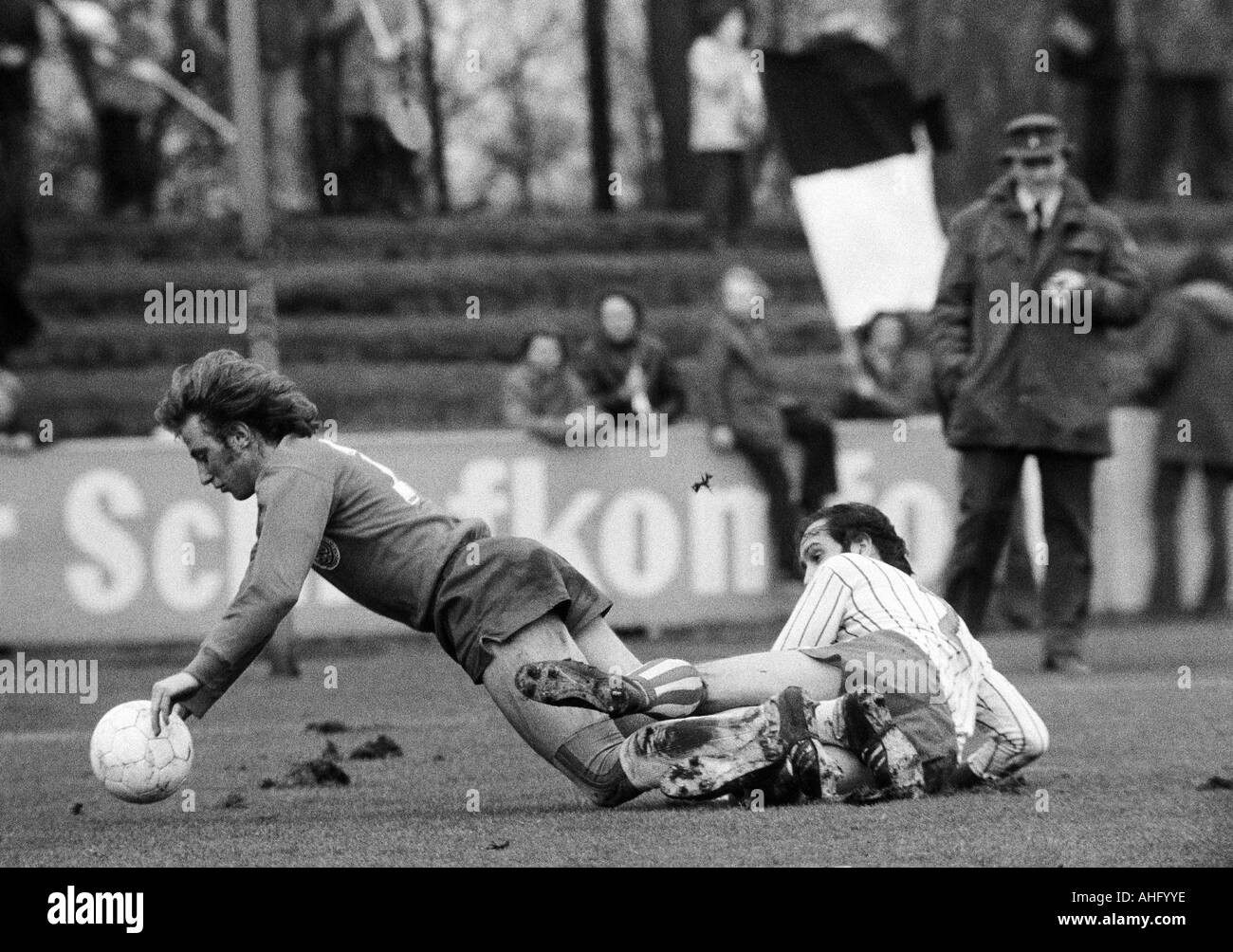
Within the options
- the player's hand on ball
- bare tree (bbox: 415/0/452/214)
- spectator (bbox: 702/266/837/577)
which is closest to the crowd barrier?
spectator (bbox: 702/266/837/577)

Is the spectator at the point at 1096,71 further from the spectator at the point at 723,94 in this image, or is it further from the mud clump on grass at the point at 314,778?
the mud clump on grass at the point at 314,778

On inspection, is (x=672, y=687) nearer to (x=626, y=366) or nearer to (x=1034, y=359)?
(x=1034, y=359)

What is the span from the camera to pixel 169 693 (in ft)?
23.4

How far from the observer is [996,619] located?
1425 centimetres

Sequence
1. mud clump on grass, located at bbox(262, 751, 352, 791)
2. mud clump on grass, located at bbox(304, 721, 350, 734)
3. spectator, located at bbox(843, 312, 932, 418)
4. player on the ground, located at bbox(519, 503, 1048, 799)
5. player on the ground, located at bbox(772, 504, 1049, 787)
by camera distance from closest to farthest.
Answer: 1. player on the ground, located at bbox(519, 503, 1048, 799)
2. player on the ground, located at bbox(772, 504, 1049, 787)
3. mud clump on grass, located at bbox(262, 751, 352, 791)
4. mud clump on grass, located at bbox(304, 721, 350, 734)
5. spectator, located at bbox(843, 312, 932, 418)

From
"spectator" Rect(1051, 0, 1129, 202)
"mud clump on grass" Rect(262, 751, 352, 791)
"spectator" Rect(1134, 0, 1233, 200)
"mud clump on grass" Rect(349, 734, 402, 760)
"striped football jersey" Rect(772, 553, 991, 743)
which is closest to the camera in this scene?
"striped football jersey" Rect(772, 553, 991, 743)

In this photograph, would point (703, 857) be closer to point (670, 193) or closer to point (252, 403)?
point (252, 403)

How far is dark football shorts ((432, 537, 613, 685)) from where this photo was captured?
24.8 feet

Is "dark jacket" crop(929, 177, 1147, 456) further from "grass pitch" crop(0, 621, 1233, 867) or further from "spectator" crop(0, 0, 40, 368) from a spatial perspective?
"spectator" crop(0, 0, 40, 368)

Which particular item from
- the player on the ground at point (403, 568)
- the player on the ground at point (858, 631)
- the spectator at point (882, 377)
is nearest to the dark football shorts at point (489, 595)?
the player on the ground at point (403, 568)

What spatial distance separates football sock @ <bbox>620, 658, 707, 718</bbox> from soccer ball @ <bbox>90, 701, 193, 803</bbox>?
51.9 inches

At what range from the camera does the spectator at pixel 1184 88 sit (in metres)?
20.6

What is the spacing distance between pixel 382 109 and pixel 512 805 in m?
14.2

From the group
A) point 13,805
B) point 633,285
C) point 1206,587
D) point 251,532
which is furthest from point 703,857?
point 633,285
